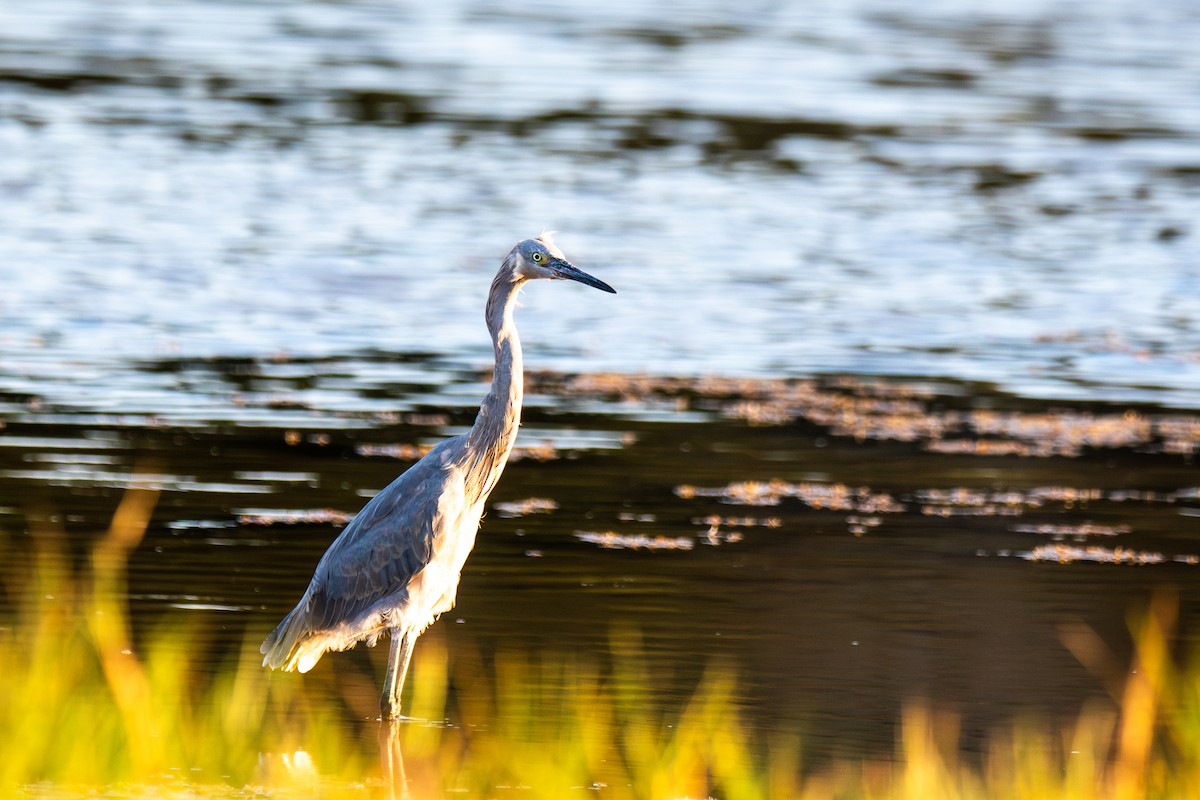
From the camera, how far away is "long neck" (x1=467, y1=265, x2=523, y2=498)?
809 centimetres

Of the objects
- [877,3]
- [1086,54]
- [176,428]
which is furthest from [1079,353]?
[877,3]

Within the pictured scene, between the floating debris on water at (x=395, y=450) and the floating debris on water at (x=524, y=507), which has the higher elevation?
the floating debris on water at (x=395, y=450)

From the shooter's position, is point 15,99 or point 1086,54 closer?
point 15,99

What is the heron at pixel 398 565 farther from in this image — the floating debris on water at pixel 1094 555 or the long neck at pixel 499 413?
the floating debris on water at pixel 1094 555

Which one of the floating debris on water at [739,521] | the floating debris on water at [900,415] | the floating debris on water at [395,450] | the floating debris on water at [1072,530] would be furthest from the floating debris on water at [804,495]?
the floating debris on water at [395,450]

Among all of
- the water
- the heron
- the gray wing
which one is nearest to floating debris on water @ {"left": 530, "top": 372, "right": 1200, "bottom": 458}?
the water

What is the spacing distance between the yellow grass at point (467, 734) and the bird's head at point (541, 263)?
5.05 feet

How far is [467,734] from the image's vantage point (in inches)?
295

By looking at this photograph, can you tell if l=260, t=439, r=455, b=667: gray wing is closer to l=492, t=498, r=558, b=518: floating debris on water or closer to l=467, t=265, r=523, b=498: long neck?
l=467, t=265, r=523, b=498: long neck

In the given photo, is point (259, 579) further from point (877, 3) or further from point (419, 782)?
point (877, 3)

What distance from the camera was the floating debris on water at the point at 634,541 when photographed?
10055 millimetres

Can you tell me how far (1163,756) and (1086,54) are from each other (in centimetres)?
2724

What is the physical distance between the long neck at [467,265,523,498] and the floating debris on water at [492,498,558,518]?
2.35 metres

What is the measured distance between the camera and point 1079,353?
1513 centimetres
